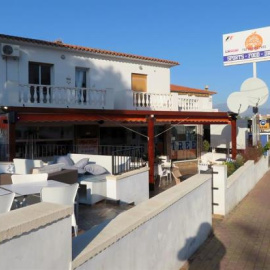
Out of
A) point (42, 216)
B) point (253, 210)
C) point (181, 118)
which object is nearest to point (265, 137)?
point (181, 118)

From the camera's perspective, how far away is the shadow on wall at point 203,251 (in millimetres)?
5918

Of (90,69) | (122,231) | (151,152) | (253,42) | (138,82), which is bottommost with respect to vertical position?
(122,231)

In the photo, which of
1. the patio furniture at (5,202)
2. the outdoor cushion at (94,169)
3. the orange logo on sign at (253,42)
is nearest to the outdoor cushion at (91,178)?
the outdoor cushion at (94,169)

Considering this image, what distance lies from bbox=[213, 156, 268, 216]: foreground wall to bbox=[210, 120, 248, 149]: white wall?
824cm

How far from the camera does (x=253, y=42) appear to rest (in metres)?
23.6

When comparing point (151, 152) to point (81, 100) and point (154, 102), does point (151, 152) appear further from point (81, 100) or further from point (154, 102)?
point (154, 102)

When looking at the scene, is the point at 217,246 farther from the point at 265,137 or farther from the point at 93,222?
the point at 265,137

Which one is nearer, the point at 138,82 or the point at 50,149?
the point at 50,149

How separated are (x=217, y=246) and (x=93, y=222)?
277 cm

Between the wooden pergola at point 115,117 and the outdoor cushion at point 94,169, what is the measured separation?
2.75 metres

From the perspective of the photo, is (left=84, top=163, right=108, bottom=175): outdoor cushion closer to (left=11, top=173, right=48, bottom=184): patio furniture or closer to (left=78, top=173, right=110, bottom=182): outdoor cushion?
(left=78, top=173, right=110, bottom=182): outdoor cushion

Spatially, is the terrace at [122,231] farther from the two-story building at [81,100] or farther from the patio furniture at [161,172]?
the two-story building at [81,100]

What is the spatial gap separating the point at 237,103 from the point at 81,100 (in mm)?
8167

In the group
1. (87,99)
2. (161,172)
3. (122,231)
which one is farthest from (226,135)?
(122,231)
